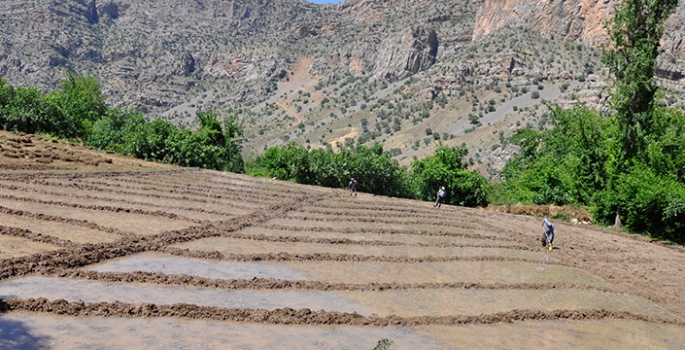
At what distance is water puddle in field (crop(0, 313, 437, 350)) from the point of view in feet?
23.2

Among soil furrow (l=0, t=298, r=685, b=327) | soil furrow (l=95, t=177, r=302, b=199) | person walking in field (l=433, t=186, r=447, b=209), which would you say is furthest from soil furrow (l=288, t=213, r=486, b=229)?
soil furrow (l=0, t=298, r=685, b=327)

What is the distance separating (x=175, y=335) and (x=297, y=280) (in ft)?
13.2

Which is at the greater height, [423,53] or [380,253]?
[423,53]

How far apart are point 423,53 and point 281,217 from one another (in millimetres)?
91409

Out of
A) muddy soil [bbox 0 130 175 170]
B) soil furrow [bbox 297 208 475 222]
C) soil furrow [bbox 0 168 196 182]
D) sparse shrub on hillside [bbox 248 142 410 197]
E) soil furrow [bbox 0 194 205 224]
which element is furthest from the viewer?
sparse shrub on hillside [bbox 248 142 410 197]

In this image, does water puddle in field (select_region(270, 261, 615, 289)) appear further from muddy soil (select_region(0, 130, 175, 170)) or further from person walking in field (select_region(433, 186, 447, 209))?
muddy soil (select_region(0, 130, 175, 170))

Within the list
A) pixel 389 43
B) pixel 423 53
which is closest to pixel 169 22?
pixel 389 43

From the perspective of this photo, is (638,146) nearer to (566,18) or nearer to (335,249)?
(335,249)

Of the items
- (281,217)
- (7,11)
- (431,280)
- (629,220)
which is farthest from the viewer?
(7,11)

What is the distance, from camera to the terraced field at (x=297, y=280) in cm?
819

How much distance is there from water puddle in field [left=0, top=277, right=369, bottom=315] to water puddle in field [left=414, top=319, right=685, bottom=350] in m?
1.77

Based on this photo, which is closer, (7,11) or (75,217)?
(75,217)

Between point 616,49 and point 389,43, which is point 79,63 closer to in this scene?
point 389,43

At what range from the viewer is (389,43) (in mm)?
112375
